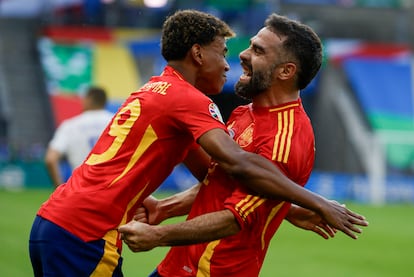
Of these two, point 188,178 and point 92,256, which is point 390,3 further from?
point 92,256

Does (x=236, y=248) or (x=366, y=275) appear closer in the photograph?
(x=236, y=248)

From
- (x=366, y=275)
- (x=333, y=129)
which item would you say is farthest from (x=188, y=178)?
(x=366, y=275)

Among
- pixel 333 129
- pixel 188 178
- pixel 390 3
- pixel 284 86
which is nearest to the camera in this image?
pixel 284 86

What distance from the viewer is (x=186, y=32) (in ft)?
16.0

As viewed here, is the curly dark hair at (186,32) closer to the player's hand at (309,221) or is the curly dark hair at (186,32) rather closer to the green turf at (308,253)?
the player's hand at (309,221)

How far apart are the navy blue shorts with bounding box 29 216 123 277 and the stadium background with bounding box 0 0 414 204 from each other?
23491 mm

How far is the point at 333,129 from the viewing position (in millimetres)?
31953

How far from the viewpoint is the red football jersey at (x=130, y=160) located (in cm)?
469

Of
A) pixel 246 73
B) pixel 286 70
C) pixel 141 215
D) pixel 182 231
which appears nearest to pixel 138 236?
pixel 182 231

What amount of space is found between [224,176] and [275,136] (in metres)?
0.40

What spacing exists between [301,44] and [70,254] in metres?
1.79

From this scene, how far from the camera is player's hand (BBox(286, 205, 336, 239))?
17.1ft

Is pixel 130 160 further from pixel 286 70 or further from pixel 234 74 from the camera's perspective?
pixel 234 74

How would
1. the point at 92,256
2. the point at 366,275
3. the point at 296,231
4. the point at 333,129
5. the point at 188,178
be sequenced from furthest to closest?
1. the point at 333,129
2. the point at 188,178
3. the point at 296,231
4. the point at 366,275
5. the point at 92,256
